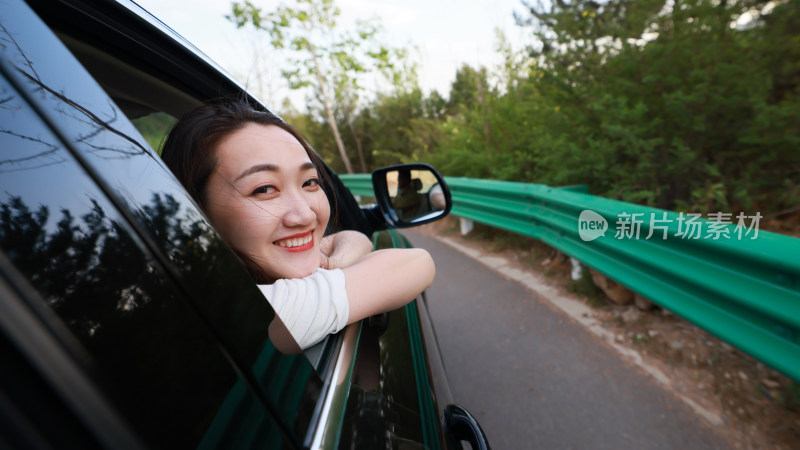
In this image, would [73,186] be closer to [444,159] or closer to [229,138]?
[229,138]

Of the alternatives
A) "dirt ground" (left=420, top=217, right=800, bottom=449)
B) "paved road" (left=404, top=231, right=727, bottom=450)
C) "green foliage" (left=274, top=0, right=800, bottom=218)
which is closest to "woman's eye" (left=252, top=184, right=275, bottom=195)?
"paved road" (left=404, top=231, right=727, bottom=450)

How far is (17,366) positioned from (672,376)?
3.15 meters

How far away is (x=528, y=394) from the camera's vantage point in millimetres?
2549

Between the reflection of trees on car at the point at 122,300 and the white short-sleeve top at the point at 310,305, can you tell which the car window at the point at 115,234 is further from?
the white short-sleeve top at the point at 310,305

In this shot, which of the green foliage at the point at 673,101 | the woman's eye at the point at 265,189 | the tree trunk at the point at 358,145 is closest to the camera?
the woman's eye at the point at 265,189

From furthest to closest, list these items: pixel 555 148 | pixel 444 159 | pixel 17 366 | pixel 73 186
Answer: pixel 444 159, pixel 555 148, pixel 73 186, pixel 17 366

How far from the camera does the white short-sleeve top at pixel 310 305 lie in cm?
93

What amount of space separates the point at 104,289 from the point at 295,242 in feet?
2.57

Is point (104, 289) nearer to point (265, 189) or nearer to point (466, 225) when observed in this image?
point (265, 189)

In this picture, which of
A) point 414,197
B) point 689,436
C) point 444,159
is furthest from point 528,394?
point 444,159

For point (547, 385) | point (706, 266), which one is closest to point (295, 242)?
point (547, 385)

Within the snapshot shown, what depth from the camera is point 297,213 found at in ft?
3.90

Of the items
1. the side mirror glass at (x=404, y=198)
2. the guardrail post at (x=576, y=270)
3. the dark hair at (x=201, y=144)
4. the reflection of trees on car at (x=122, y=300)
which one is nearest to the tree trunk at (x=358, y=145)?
the guardrail post at (x=576, y=270)

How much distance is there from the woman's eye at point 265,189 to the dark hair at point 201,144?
0.16 metres
